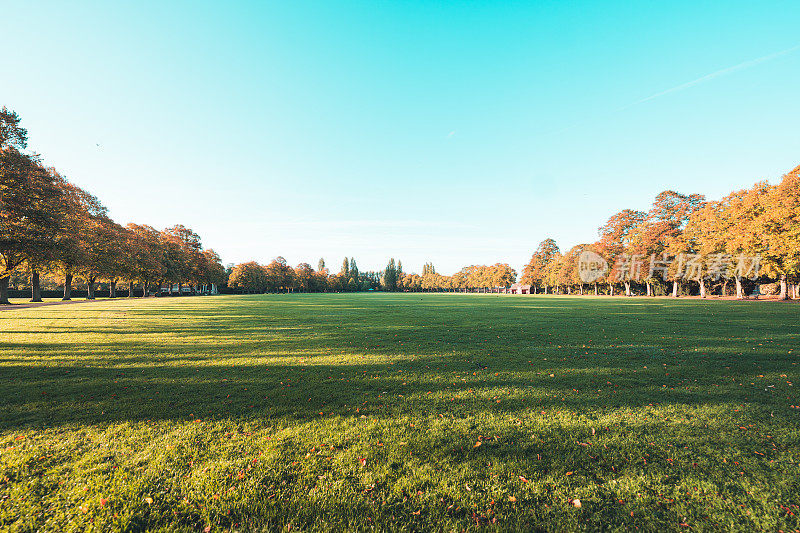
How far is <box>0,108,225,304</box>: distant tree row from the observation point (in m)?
17.0

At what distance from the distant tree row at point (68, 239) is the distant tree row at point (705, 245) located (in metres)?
55.0

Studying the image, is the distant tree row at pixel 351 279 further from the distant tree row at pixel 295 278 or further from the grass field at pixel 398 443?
the grass field at pixel 398 443

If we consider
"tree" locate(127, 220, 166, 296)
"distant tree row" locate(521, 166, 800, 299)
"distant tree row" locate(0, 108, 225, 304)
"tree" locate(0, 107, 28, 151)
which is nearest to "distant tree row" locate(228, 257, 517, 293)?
"distant tree row" locate(0, 108, 225, 304)

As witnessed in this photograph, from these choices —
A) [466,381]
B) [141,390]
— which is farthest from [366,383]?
[141,390]

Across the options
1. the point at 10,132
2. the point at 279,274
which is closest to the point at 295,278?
the point at 279,274

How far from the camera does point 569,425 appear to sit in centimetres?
426

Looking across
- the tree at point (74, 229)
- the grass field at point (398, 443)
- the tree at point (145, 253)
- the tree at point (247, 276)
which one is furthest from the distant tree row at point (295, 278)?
the grass field at point (398, 443)

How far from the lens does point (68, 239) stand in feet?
82.6

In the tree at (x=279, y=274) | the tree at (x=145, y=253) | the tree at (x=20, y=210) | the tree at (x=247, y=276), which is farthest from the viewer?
the tree at (x=279, y=274)

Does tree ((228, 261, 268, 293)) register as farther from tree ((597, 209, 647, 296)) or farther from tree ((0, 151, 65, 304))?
tree ((597, 209, 647, 296))

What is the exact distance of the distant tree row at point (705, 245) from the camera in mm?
28625

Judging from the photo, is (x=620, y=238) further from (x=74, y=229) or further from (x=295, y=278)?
(x=295, y=278)

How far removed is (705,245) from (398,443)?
5232cm

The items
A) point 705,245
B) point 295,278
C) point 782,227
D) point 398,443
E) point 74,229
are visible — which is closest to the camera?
point 398,443
